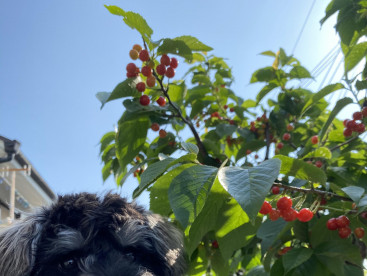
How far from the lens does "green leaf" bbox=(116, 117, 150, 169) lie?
2.85 meters

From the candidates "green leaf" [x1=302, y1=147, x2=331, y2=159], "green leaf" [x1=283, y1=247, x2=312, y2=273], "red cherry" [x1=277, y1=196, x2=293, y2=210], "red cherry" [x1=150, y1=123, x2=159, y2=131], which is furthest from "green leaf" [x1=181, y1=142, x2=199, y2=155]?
"red cherry" [x1=150, y1=123, x2=159, y2=131]

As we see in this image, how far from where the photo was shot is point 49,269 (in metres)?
2.48

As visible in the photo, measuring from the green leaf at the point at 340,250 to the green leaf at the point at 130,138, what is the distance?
136cm

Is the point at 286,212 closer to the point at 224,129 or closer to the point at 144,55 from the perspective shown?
the point at 144,55

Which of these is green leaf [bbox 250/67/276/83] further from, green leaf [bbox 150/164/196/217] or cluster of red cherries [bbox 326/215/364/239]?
green leaf [bbox 150/164/196/217]

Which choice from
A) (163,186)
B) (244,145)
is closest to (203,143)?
(244,145)

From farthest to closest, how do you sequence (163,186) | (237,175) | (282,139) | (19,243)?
(282,139) < (19,243) < (163,186) < (237,175)

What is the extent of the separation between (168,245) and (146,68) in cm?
130

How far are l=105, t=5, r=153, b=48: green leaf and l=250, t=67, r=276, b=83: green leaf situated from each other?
159 cm

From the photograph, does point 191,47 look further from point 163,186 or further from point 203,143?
point 163,186

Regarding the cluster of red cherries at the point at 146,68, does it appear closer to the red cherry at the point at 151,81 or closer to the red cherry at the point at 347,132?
the red cherry at the point at 151,81

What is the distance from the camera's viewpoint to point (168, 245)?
9.93ft

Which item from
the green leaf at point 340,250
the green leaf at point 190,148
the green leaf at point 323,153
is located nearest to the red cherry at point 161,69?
the green leaf at point 190,148

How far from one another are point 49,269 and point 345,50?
251cm
